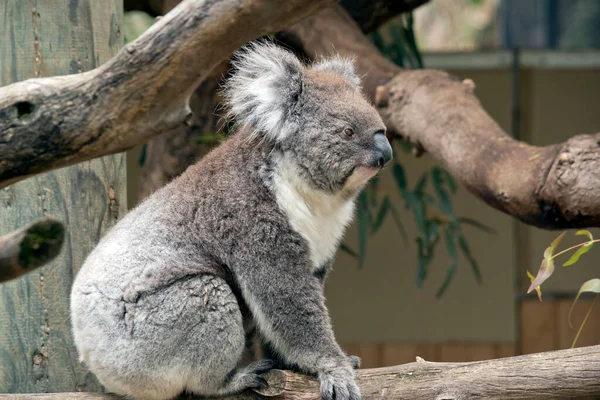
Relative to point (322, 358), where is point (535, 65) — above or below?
above

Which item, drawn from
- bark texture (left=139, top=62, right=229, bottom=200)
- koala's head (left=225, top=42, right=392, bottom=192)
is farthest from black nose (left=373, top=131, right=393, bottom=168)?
bark texture (left=139, top=62, right=229, bottom=200)

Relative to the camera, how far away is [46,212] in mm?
2861

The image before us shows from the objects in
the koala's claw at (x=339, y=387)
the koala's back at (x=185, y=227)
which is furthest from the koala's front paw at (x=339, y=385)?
the koala's back at (x=185, y=227)

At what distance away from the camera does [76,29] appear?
9.50 ft

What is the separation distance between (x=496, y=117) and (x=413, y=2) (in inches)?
60.4

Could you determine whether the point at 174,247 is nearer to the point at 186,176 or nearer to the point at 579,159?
the point at 186,176

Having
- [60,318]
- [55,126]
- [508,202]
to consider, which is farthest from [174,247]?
[508,202]

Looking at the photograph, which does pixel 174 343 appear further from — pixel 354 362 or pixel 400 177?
pixel 400 177

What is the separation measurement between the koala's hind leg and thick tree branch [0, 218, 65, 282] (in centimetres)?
94

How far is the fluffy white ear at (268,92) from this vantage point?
9.34 ft

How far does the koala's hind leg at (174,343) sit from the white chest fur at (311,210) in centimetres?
35

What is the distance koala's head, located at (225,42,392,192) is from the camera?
2.83m

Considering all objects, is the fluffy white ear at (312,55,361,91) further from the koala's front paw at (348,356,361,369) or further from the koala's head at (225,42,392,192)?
the koala's front paw at (348,356,361,369)

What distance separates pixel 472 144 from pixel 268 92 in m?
1.06
